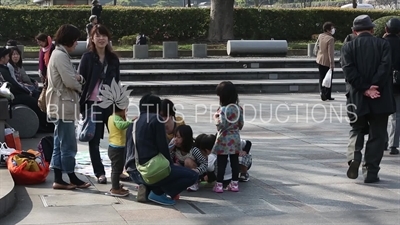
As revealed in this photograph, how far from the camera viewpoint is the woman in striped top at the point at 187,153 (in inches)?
306

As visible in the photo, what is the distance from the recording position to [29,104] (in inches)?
453

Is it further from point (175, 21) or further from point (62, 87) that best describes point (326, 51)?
point (175, 21)

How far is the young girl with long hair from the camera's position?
7598 mm

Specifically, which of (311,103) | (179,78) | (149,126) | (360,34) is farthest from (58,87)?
(179,78)

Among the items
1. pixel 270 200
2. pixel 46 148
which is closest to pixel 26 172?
pixel 46 148

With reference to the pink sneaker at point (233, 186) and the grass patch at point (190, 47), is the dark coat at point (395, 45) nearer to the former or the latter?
the pink sneaker at point (233, 186)

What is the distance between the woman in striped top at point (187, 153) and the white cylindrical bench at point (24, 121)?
399 cm

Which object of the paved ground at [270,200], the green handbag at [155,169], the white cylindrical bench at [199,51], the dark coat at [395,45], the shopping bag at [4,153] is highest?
the dark coat at [395,45]

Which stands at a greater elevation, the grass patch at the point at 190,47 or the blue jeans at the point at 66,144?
the grass patch at the point at 190,47

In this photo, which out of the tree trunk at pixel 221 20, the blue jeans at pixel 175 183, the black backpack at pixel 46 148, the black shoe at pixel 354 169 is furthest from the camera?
the tree trunk at pixel 221 20

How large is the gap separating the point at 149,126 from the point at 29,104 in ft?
16.3

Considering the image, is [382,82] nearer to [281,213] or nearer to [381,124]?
[381,124]

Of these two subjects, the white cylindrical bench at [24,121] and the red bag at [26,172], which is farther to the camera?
the white cylindrical bench at [24,121]

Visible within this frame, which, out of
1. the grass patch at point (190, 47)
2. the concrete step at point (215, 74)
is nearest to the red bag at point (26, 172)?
the concrete step at point (215, 74)
